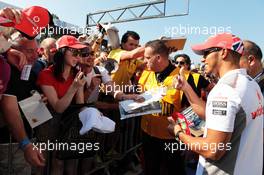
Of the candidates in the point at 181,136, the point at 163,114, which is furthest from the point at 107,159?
the point at 181,136

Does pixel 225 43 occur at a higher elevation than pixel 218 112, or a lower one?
higher

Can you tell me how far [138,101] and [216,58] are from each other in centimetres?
133

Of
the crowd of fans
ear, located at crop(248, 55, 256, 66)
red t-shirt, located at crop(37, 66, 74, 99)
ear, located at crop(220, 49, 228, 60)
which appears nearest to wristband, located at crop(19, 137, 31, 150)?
the crowd of fans

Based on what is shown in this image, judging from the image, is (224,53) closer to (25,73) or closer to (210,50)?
(210,50)

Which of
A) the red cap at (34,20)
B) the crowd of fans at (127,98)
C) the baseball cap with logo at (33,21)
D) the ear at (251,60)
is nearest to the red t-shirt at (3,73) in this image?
the crowd of fans at (127,98)

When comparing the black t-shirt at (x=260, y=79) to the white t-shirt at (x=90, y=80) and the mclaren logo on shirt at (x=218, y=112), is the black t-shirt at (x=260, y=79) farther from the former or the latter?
the white t-shirt at (x=90, y=80)

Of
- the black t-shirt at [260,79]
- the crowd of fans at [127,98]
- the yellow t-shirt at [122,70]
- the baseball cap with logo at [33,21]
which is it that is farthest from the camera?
the yellow t-shirt at [122,70]

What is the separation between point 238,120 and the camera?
6.34ft

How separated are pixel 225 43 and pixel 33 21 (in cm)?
197

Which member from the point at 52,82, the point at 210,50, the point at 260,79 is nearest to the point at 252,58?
the point at 260,79

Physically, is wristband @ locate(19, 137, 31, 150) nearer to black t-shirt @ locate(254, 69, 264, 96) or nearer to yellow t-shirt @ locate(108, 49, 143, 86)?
→ yellow t-shirt @ locate(108, 49, 143, 86)

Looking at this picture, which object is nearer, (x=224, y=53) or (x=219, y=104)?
(x=219, y=104)

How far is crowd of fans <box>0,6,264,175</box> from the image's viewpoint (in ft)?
6.57

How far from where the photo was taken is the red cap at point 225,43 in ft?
7.06
